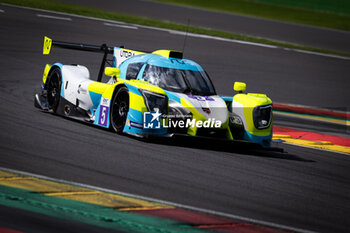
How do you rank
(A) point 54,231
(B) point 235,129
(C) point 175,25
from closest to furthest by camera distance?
(A) point 54,231 < (B) point 235,129 < (C) point 175,25

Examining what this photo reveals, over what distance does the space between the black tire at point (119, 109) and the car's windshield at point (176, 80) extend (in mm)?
509

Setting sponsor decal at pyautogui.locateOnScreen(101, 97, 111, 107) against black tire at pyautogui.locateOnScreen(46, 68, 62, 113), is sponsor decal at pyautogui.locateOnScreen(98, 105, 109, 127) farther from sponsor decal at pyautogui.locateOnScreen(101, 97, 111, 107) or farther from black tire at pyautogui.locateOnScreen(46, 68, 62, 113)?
black tire at pyautogui.locateOnScreen(46, 68, 62, 113)

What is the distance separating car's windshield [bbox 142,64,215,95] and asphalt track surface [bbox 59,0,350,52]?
54.6ft

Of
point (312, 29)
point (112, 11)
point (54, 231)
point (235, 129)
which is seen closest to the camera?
point (54, 231)

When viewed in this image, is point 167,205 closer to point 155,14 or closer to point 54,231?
point 54,231

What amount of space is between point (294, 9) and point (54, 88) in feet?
96.5

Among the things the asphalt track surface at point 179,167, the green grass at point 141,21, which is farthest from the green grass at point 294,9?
the asphalt track surface at point 179,167

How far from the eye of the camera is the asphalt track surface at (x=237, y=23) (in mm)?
27344

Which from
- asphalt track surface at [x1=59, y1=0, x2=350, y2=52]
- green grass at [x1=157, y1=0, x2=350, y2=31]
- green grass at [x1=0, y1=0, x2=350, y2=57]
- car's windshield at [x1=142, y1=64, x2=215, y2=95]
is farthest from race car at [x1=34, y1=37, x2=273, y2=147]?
green grass at [x1=157, y1=0, x2=350, y2=31]

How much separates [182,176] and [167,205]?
132 centimetres

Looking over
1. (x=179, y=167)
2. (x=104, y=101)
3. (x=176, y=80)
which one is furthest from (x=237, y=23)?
(x=179, y=167)

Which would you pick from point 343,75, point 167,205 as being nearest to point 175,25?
point 343,75

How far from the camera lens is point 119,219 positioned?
6043 mm

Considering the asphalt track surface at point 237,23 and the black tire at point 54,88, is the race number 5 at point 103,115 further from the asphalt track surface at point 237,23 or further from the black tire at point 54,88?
the asphalt track surface at point 237,23
